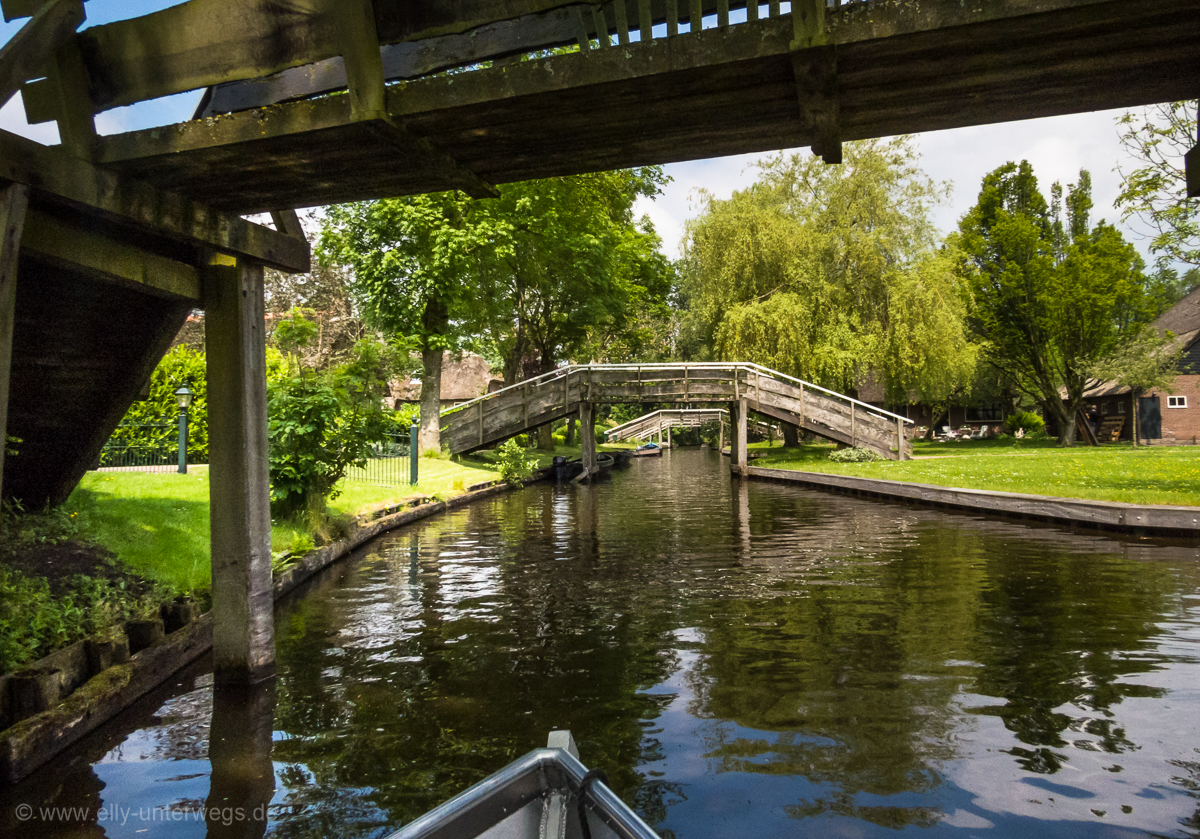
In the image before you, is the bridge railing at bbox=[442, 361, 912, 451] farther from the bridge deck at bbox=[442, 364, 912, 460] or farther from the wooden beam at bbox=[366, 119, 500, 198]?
the wooden beam at bbox=[366, 119, 500, 198]

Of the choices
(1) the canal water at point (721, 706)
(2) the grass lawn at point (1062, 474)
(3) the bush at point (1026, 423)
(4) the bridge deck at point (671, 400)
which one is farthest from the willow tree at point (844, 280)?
(1) the canal water at point (721, 706)

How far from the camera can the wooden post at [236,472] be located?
5.45 meters

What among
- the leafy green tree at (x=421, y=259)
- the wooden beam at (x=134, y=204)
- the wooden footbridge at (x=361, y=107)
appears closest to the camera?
the wooden footbridge at (x=361, y=107)

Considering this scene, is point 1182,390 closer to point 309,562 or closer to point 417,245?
point 417,245

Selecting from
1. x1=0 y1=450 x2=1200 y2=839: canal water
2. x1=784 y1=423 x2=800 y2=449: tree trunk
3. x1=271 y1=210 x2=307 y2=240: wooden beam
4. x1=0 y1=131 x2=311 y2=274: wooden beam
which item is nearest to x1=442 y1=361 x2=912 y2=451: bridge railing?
x1=784 y1=423 x2=800 y2=449: tree trunk

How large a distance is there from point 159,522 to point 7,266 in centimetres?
560

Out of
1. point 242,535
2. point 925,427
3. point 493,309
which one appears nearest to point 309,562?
point 242,535

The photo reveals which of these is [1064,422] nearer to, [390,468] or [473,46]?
[390,468]

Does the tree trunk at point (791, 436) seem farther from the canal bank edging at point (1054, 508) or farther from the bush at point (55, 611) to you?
the bush at point (55, 611)

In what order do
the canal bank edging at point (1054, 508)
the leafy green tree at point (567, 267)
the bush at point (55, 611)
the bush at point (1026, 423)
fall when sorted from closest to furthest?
the bush at point (55, 611), the canal bank edging at point (1054, 508), the leafy green tree at point (567, 267), the bush at point (1026, 423)

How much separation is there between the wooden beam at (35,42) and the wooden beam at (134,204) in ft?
1.15

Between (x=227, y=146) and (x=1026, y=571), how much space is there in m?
9.17

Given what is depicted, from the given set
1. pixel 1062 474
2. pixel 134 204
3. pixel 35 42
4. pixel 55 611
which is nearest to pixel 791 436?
pixel 1062 474

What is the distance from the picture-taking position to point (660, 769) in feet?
13.7
